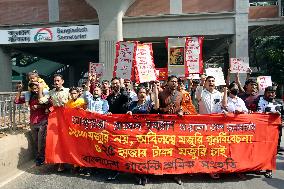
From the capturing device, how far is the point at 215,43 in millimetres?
25516

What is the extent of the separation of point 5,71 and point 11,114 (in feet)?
52.9

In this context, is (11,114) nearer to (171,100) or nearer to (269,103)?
(171,100)

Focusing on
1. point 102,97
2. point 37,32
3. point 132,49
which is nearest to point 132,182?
point 102,97

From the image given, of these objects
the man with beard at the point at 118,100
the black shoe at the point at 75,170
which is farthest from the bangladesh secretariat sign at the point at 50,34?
the black shoe at the point at 75,170

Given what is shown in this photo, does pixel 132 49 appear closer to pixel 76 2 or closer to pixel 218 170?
pixel 218 170

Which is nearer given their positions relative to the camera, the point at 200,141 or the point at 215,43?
the point at 200,141

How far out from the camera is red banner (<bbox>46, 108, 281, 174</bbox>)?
659cm

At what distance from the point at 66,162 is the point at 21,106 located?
9.16ft

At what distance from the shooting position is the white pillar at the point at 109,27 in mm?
20891

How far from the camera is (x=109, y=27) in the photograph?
20984 millimetres

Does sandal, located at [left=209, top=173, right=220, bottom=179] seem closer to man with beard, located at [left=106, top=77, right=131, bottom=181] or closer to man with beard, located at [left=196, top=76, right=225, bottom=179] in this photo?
man with beard, located at [left=196, top=76, right=225, bottom=179]

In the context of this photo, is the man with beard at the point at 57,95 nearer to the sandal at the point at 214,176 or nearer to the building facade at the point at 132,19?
the sandal at the point at 214,176

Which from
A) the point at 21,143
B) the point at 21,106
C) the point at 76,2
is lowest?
the point at 21,143

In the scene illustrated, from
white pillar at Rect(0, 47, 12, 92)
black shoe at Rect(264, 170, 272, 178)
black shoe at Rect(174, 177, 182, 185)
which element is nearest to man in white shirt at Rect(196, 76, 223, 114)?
black shoe at Rect(264, 170, 272, 178)
